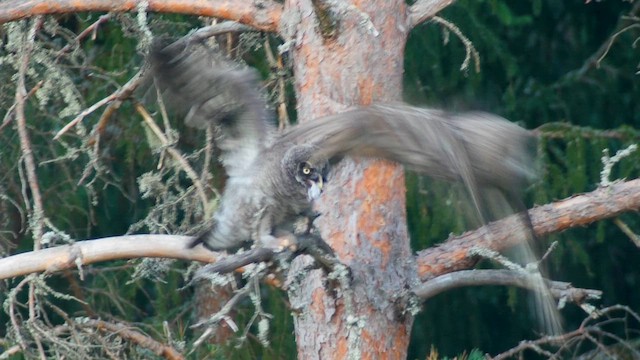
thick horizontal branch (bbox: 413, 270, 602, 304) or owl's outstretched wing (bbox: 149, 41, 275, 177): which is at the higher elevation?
owl's outstretched wing (bbox: 149, 41, 275, 177)

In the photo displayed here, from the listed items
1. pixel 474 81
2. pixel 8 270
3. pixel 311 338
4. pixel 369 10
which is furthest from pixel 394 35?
pixel 474 81

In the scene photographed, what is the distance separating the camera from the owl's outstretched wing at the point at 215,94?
146 inches

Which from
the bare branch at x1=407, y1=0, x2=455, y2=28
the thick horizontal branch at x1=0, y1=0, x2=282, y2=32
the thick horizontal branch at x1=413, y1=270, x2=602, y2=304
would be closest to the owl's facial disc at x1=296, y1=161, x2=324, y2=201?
the thick horizontal branch at x1=413, y1=270, x2=602, y2=304

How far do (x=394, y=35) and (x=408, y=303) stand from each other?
91cm

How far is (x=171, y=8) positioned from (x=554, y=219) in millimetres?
1511

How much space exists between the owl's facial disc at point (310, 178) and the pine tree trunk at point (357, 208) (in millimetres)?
289

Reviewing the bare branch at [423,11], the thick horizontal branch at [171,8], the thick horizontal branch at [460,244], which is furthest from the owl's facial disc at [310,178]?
the bare branch at [423,11]

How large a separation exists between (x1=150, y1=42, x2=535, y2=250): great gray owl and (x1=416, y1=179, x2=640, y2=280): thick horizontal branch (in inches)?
18.2

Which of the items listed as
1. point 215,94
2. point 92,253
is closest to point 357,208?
point 215,94

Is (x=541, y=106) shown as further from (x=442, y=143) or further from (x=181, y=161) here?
(x=442, y=143)

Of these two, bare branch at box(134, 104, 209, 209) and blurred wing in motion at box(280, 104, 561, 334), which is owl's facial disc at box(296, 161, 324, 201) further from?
bare branch at box(134, 104, 209, 209)

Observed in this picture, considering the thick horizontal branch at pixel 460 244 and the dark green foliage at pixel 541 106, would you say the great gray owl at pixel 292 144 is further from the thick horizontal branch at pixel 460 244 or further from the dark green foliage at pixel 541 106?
the dark green foliage at pixel 541 106

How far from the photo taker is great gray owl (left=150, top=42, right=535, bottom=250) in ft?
11.2

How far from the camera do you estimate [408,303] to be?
3941mm
